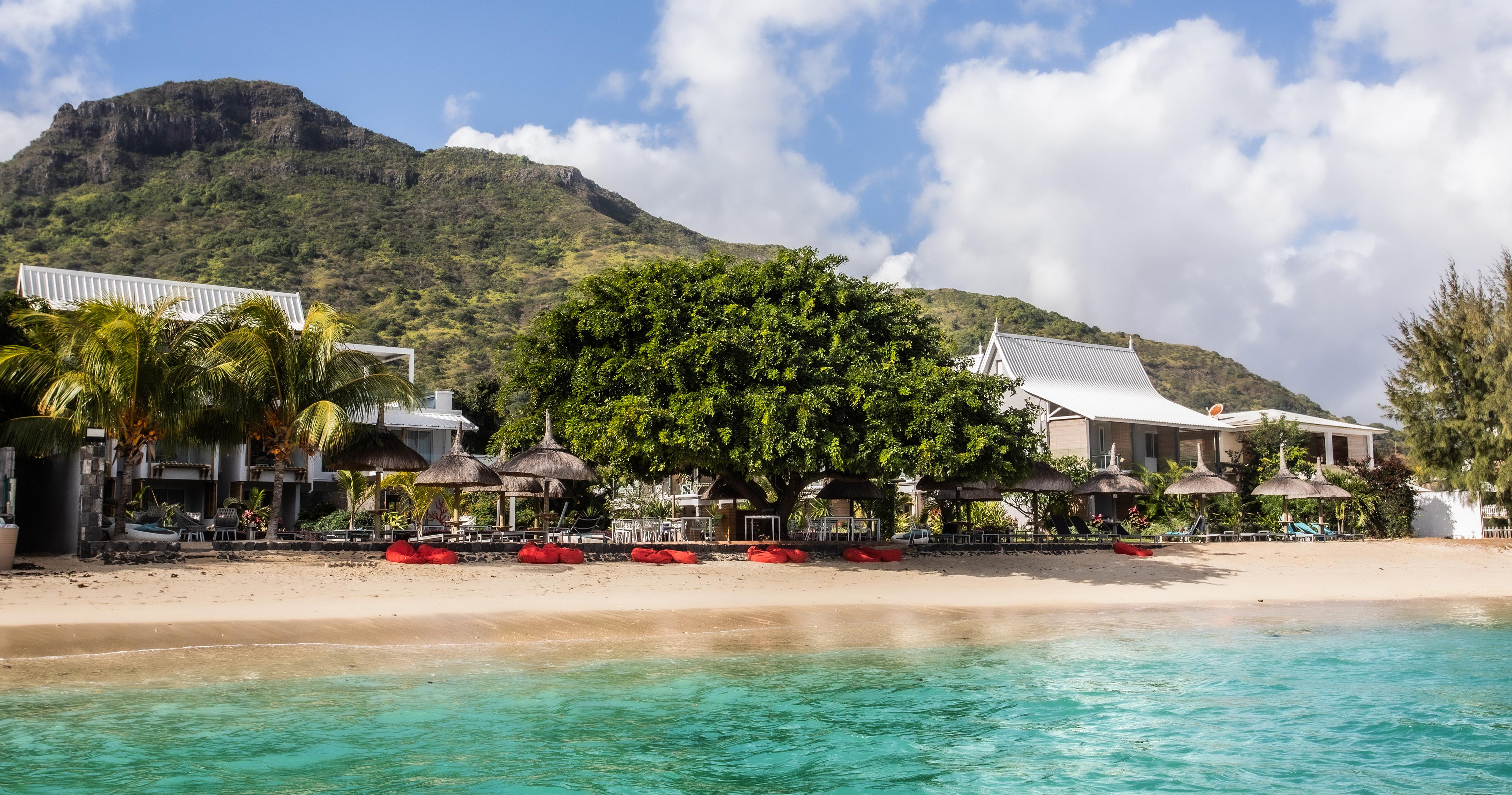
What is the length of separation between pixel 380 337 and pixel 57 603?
159ft

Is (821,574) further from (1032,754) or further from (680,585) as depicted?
(1032,754)

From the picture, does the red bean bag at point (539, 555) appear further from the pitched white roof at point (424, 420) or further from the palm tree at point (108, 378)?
the pitched white roof at point (424, 420)

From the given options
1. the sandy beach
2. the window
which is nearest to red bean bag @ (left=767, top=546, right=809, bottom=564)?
the sandy beach

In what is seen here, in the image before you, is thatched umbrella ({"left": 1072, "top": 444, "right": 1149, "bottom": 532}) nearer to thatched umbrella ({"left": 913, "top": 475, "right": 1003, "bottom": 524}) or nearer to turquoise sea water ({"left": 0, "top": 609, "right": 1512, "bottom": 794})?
thatched umbrella ({"left": 913, "top": 475, "right": 1003, "bottom": 524})

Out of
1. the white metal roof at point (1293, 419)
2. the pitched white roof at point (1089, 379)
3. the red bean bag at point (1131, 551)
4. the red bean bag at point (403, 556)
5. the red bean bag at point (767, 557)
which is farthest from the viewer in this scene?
the white metal roof at point (1293, 419)

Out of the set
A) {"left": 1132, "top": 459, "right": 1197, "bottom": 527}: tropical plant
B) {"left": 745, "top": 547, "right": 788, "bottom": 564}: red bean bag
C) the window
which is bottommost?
{"left": 745, "top": 547, "right": 788, "bottom": 564}: red bean bag

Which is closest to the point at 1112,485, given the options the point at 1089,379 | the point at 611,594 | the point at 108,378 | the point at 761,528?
the point at 761,528

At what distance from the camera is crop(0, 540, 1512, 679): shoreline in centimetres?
1203

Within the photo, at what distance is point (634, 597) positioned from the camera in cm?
1603

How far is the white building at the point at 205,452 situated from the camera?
31984 mm

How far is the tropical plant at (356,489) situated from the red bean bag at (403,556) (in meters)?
10.6

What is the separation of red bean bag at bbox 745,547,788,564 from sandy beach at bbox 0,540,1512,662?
0.80 ft

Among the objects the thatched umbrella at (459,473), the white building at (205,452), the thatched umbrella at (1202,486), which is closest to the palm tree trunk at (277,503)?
the thatched umbrella at (459,473)

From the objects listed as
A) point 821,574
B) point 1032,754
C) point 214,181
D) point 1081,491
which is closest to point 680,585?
point 821,574
